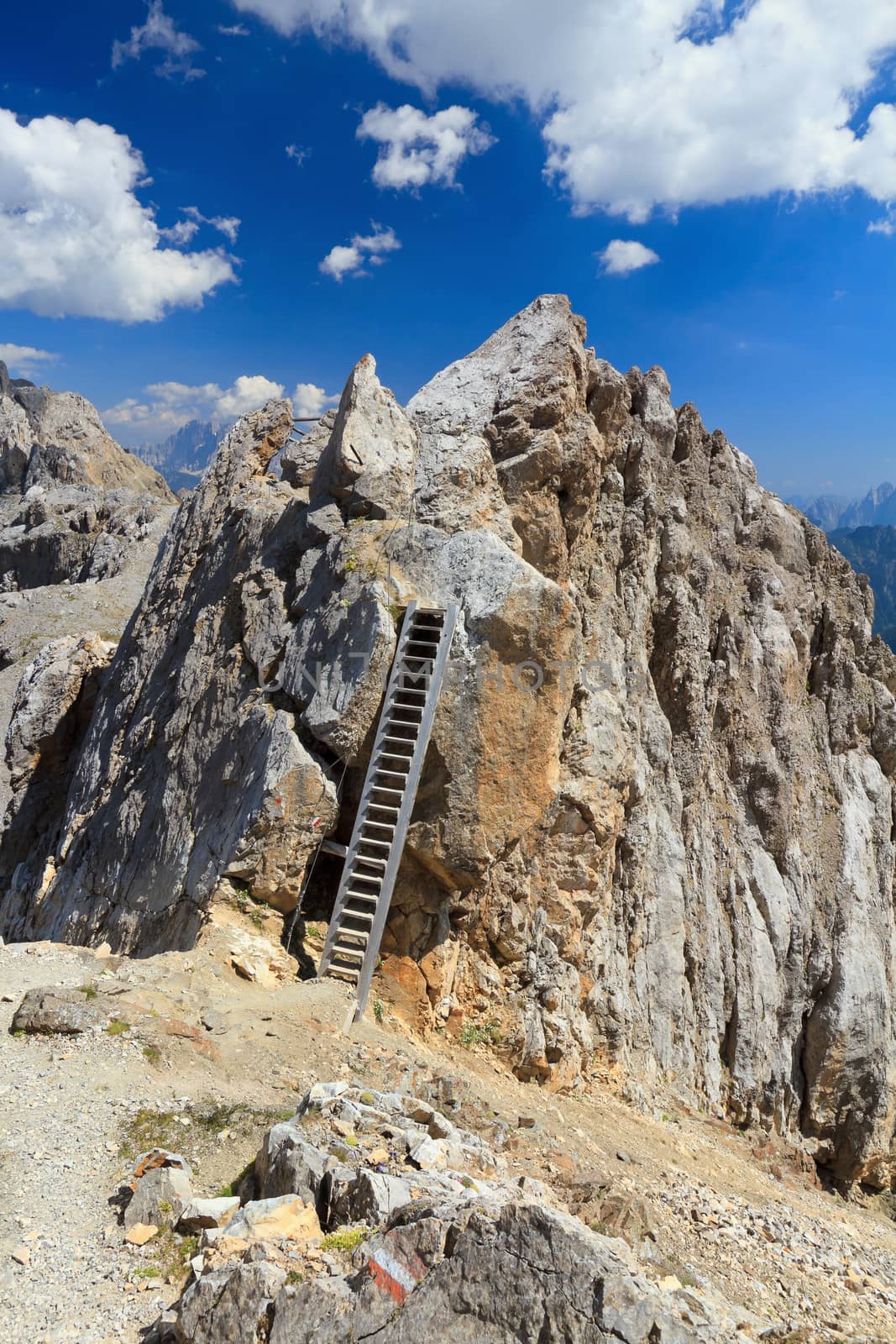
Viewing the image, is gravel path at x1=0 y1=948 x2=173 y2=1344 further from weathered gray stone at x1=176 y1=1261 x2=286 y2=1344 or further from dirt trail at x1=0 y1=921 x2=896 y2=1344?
weathered gray stone at x1=176 y1=1261 x2=286 y2=1344

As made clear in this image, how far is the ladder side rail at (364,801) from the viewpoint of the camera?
13930mm

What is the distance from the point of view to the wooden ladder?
45.6ft

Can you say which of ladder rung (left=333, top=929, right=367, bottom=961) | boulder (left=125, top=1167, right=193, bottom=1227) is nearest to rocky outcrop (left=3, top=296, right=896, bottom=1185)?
ladder rung (left=333, top=929, right=367, bottom=961)

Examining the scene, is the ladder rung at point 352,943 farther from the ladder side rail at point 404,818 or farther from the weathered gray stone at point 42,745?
the weathered gray stone at point 42,745

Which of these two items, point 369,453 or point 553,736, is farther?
point 369,453

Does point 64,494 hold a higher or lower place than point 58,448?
lower

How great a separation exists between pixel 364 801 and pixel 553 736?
3879mm

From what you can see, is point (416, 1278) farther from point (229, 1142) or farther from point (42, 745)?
point (42, 745)

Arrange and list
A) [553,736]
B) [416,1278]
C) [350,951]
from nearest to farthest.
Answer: [416,1278], [350,951], [553,736]

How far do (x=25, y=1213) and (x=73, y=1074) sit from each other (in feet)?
7.47

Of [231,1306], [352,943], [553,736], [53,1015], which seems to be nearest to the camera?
[231,1306]

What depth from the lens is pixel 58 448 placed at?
249 feet

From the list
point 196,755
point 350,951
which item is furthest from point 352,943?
point 196,755

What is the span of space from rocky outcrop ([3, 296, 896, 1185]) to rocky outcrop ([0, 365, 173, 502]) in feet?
176
